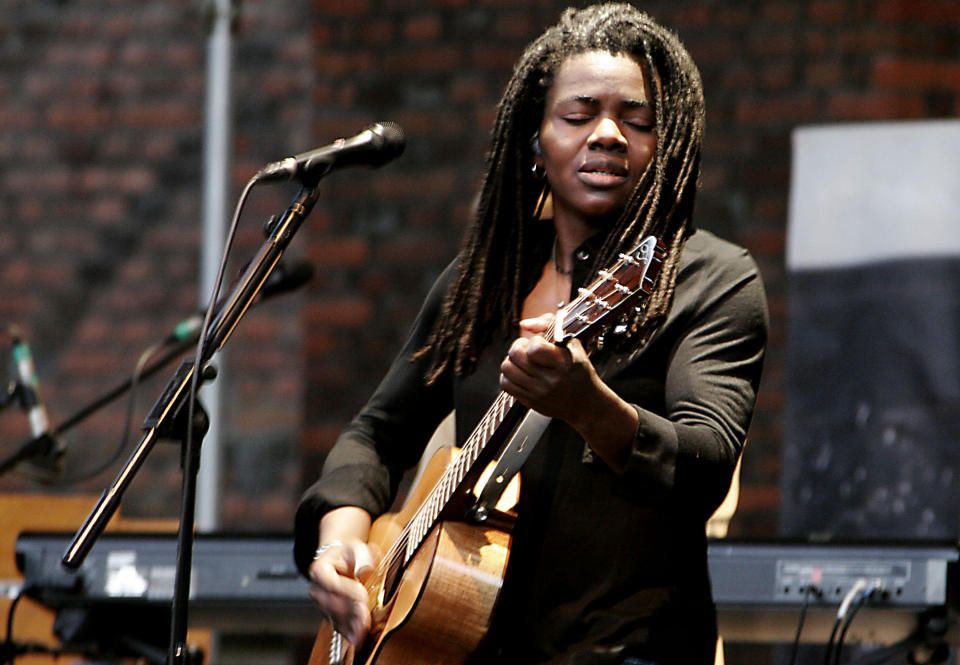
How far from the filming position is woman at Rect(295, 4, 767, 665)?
1.61 meters

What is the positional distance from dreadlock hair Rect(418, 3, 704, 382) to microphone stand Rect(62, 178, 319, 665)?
269mm

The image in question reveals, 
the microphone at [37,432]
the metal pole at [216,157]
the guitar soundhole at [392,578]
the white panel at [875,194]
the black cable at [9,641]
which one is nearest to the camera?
the guitar soundhole at [392,578]

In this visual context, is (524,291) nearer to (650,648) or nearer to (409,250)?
(650,648)

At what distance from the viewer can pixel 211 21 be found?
14.5 ft

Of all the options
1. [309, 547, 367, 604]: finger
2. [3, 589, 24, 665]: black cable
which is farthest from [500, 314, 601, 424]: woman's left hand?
[3, 589, 24, 665]: black cable

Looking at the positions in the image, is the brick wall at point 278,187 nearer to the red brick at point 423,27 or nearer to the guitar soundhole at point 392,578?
the red brick at point 423,27

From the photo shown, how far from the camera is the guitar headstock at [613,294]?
5.27 feet

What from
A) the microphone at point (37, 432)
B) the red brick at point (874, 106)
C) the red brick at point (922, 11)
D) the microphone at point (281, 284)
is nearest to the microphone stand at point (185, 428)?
the microphone at point (281, 284)

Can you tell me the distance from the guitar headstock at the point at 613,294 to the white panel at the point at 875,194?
207cm

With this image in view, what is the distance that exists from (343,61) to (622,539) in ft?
11.2

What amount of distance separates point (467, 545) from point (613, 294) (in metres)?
0.37

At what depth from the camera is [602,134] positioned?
1.78 metres

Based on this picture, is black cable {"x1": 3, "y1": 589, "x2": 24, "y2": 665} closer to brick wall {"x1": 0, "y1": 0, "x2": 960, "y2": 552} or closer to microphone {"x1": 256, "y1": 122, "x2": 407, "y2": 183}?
microphone {"x1": 256, "y1": 122, "x2": 407, "y2": 183}

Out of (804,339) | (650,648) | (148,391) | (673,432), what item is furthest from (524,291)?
(148,391)
